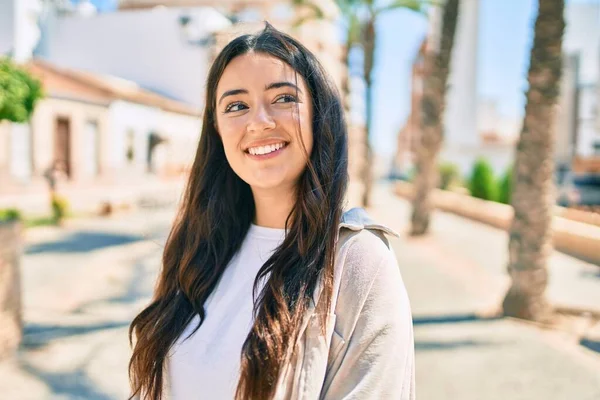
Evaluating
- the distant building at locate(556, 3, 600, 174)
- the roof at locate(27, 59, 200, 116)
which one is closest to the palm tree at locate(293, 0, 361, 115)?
the roof at locate(27, 59, 200, 116)

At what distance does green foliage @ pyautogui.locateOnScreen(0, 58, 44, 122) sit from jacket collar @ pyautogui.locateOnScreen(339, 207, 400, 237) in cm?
402

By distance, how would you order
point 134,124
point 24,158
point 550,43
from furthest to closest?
point 134,124, point 24,158, point 550,43

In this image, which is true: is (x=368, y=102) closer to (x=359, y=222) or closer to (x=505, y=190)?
(x=505, y=190)

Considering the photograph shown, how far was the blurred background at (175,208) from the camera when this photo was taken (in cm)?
468

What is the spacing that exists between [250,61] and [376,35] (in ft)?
56.7

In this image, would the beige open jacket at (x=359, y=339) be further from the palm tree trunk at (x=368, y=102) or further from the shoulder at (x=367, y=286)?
the palm tree trunk at (x=368, y=102)

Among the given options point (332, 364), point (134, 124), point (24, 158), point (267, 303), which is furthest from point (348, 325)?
point (134, 124)

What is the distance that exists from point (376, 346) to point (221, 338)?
0.44m

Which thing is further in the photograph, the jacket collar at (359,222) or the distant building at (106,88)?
the distant building at (106,88)

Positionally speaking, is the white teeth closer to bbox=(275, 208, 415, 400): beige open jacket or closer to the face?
the face

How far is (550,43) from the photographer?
602cm

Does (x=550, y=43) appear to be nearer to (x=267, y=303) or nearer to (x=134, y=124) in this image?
(x=267, y=303)

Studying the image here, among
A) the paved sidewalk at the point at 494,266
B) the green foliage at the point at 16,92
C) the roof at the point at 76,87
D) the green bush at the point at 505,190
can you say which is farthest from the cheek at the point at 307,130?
the green bush at the point at 505,190

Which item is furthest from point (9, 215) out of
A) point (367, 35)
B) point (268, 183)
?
point (367, 35)
